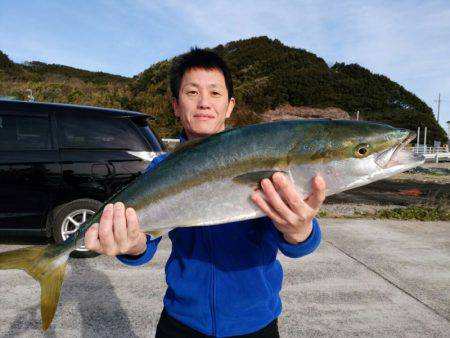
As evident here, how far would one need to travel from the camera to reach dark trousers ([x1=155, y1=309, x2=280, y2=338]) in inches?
70.6

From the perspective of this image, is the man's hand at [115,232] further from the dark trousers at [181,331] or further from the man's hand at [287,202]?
the man's hand at [287,202]

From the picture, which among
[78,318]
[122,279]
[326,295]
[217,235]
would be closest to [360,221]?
[326,295]

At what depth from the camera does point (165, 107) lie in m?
31.5

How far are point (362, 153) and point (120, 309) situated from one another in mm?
2790

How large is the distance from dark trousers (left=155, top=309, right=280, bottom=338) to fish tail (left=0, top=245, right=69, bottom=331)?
54cm

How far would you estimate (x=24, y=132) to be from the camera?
4992 millimetres

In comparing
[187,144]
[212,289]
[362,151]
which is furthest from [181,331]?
[362,151]

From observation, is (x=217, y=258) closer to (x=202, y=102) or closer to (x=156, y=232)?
(x=156, y=232)

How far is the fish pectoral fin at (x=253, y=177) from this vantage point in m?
1.59

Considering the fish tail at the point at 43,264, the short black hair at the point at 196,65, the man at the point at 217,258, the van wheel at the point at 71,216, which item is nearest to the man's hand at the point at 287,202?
the man at the point at 217,258

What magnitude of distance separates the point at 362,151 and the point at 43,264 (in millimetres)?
1631

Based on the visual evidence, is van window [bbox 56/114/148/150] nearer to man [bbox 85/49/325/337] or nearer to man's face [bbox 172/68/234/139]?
man's face [bbox 172/68/234/139]

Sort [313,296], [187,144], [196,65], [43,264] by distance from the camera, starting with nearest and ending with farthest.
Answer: [187,144], [43,264], [196,65], [313,296]

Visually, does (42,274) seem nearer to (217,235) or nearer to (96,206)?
(217,235)
